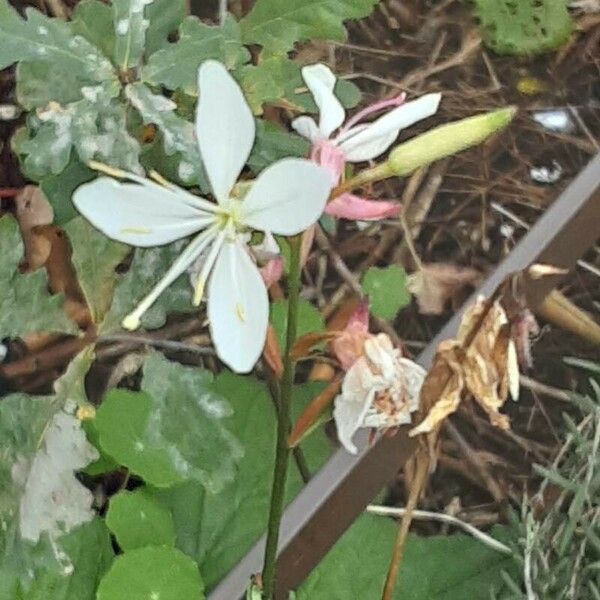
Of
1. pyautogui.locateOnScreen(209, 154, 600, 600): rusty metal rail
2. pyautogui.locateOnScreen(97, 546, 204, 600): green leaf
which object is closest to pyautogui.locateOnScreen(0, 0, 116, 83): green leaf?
pyautogui.locateOnScreen(209, 154, 600, 600): rusty metal rail

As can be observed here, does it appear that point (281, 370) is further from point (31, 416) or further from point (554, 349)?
point (554, 349)

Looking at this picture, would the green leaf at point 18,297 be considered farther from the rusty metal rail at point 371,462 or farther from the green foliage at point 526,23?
the green foliage at point 526,23

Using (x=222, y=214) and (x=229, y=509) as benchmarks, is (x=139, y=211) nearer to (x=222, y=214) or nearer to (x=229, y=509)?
(x=222, y=214)

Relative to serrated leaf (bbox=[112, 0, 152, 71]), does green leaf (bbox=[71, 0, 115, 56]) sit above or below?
below

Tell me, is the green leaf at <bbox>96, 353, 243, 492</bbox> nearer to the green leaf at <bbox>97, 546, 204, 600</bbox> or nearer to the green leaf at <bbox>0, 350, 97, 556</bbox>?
the green leaf at <bbox>0, 350, 97, 556</bbox>

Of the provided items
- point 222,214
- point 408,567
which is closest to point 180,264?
point 222,214

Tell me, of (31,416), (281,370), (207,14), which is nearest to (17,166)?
(207,14)

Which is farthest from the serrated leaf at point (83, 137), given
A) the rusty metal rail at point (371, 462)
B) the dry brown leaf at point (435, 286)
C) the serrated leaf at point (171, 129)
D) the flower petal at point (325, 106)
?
the dry brown leaf at point (435, 286)
